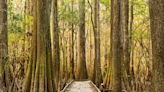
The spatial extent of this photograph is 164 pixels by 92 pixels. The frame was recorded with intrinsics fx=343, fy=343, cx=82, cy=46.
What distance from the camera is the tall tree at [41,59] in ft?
34.5

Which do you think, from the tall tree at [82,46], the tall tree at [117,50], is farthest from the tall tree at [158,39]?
the tall tree at [82,46]

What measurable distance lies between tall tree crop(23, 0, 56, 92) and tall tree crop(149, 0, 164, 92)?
19.0 feet

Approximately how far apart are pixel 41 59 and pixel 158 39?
→ 612cm

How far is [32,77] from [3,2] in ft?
12.5

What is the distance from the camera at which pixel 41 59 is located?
10.7m

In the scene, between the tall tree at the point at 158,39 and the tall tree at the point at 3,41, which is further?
the tall tree at the point at 3,41

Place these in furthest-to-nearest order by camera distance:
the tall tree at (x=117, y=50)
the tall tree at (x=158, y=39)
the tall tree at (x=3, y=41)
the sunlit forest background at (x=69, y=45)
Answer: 1. the sunlit forest background at (x=69, y=45)
2. the tall tree at (x=117, y=50)
3. the tall tree at (x=3, y=41)
4. the tall tree at (x=158, y=39)

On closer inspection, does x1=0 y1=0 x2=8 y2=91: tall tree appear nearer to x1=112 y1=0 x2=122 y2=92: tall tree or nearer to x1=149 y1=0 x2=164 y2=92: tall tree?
x1=149 y1=0 x2=164 y2=92: tall tree

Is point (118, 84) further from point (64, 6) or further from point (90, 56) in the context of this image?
point (90, 56)

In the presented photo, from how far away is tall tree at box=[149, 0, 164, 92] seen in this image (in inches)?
197

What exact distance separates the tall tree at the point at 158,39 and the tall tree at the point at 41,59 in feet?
19.0

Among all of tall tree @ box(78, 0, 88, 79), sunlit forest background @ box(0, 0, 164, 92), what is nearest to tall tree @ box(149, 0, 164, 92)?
sunlit forest background @ box(0, 0, 164, 92)

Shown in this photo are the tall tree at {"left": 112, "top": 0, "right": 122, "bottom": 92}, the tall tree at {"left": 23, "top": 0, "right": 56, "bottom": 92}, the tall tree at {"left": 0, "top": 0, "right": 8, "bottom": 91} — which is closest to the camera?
the tall tree at {"left": 0, "top": 0, "right": 8, "bottom": 91}

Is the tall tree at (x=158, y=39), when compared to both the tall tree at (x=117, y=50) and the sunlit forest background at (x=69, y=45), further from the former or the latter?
the tall tree at (x=117, y=50)
